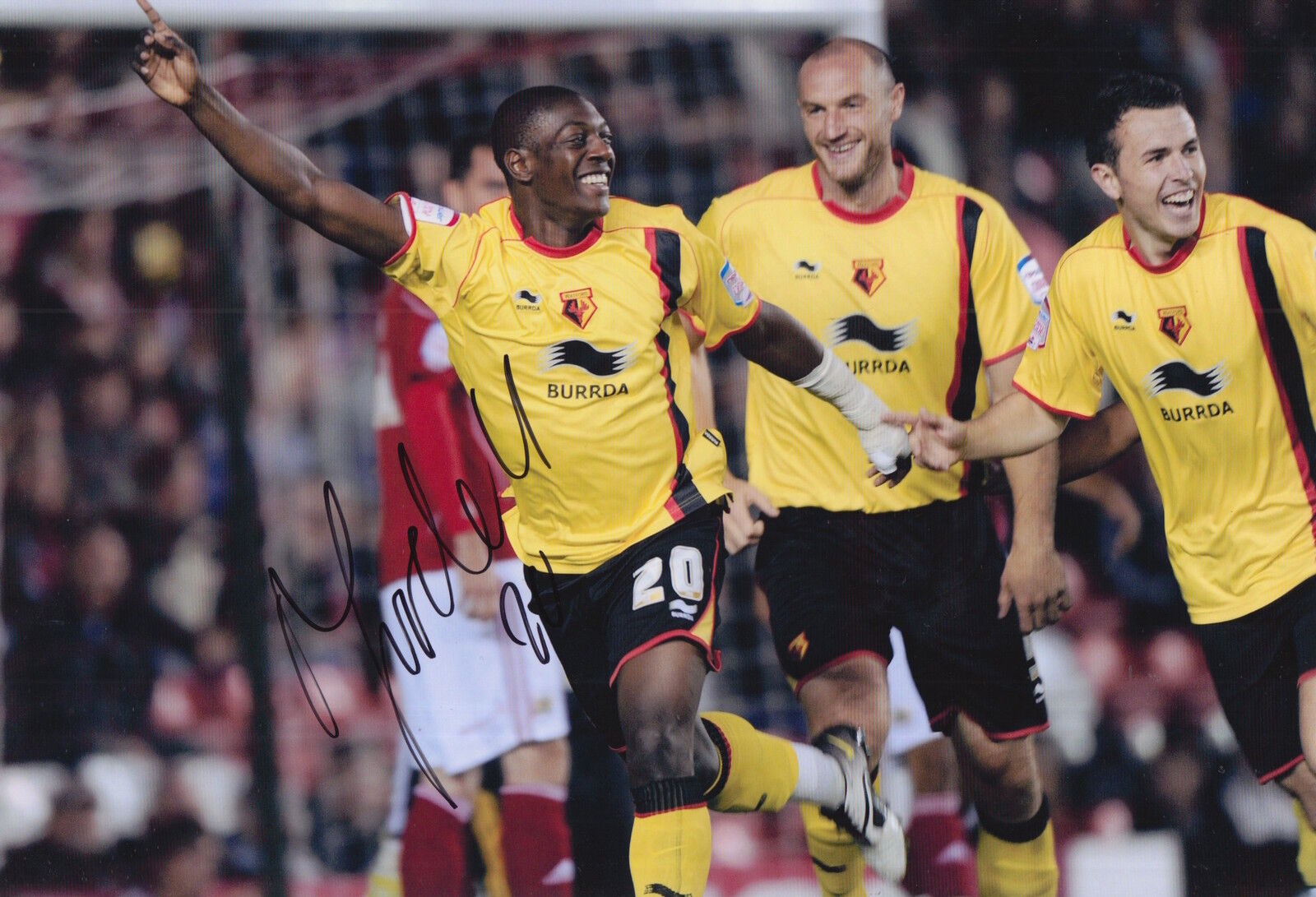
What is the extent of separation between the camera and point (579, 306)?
3.60m

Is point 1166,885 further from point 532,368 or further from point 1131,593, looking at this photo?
point 532,368

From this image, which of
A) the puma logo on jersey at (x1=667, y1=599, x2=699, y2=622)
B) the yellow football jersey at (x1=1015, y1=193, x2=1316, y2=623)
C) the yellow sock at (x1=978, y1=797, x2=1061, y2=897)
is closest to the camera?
the puma logo on jersey at (x1=667, y1=599, x2=699, y2=622)

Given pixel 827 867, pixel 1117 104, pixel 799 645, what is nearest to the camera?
pixel 1117 104

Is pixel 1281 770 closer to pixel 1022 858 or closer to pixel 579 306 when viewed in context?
pixel 1022 858

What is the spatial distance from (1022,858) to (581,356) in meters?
1.82

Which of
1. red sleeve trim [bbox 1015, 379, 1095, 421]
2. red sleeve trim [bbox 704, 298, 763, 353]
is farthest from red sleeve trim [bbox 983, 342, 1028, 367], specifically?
red sleeve trim [bbox 704, 298, 763, 353]

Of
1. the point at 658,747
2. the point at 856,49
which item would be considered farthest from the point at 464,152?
the point at 658,747

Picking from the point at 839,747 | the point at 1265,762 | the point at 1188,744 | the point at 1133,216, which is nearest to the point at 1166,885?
the point at 1188,744

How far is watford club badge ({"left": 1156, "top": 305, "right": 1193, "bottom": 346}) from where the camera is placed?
379 centimetres

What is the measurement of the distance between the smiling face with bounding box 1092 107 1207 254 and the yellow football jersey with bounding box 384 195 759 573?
974 mm

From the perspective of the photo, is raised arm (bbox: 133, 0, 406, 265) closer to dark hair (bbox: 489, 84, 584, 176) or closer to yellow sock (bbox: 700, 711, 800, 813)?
dark hair (bbox: 489, 84, 584, 176)

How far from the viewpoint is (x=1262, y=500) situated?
374 centimetres

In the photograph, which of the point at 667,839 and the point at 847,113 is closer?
the point at 667,839

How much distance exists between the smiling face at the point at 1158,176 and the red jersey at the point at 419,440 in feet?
5.74
